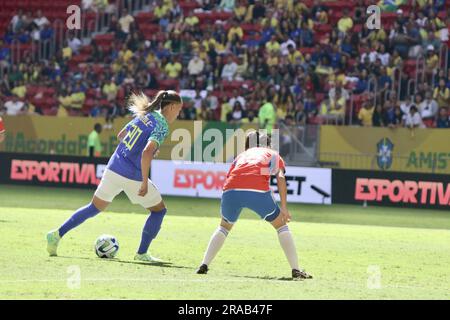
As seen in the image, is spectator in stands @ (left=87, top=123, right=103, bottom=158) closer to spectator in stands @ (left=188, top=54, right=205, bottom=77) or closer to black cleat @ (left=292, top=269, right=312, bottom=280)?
spectator in stands @ (left=188, top=54, right=205, bottom=77)

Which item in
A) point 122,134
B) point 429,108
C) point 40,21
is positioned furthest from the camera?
point 40,21

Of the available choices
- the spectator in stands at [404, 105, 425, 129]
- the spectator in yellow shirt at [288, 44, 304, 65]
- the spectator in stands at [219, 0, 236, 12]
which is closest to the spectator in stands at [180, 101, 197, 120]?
the spectator in yellow shirt at [288, 44, 304, 65]

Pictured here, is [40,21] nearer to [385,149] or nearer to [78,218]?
[385,149]

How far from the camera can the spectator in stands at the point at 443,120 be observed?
30.9m

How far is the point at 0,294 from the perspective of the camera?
1076cm

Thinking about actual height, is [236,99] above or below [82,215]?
below

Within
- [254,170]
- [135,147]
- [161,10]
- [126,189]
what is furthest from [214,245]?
[161,10]

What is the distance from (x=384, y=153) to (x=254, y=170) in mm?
18219

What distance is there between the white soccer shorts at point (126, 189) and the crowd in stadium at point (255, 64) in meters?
18.0

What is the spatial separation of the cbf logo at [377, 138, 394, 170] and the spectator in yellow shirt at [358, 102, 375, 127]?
104 centimetres

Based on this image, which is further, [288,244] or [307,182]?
[307,182]

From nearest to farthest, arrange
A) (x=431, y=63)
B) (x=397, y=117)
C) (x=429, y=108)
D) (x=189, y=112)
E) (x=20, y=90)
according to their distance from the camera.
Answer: (x=397, y=117)
(x=429, y=108)
(x=431, y=63)
(x=189, y=112)
(x=20, y=90)

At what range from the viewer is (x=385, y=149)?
A: 31.0 meters

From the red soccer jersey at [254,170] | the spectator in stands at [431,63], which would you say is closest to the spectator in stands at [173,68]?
the spectator in stands at [431,63]
